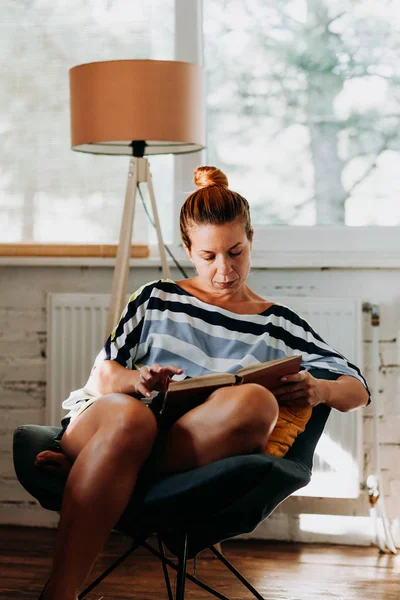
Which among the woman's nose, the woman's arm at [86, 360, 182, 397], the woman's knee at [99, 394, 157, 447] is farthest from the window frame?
the woman's knee at [99, 394, 157, 447]

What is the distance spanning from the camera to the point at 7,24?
10.1ft

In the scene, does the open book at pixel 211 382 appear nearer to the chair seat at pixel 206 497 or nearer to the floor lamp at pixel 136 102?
the chair seat at pixel 206 497

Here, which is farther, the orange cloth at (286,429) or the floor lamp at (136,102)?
the floor lamp at (136,102)

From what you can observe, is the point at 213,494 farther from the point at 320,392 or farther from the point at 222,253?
the point at 222,253

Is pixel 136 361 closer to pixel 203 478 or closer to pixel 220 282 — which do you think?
pixel 220 282

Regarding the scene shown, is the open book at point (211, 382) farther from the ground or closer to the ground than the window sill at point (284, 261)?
closer to the ground

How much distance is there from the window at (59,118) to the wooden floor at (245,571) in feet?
3.52

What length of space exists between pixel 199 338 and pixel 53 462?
1.45ft

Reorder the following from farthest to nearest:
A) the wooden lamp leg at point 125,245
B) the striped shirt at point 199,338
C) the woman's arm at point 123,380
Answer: the wooden lamp leg at point 125,245, the striped shirt at point 199,338, the woman's arm at point 123,380

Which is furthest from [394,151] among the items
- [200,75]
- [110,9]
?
[110,9]

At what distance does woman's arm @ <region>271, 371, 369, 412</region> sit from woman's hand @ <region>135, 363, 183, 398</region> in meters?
0.26

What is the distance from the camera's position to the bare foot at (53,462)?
6.05 ft

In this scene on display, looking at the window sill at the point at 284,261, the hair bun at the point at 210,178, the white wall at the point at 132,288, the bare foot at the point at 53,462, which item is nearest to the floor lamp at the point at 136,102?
the hair bun at the point at 210,178

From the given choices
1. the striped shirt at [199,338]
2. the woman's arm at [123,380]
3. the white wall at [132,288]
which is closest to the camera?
the woman's arm at [123,380]
